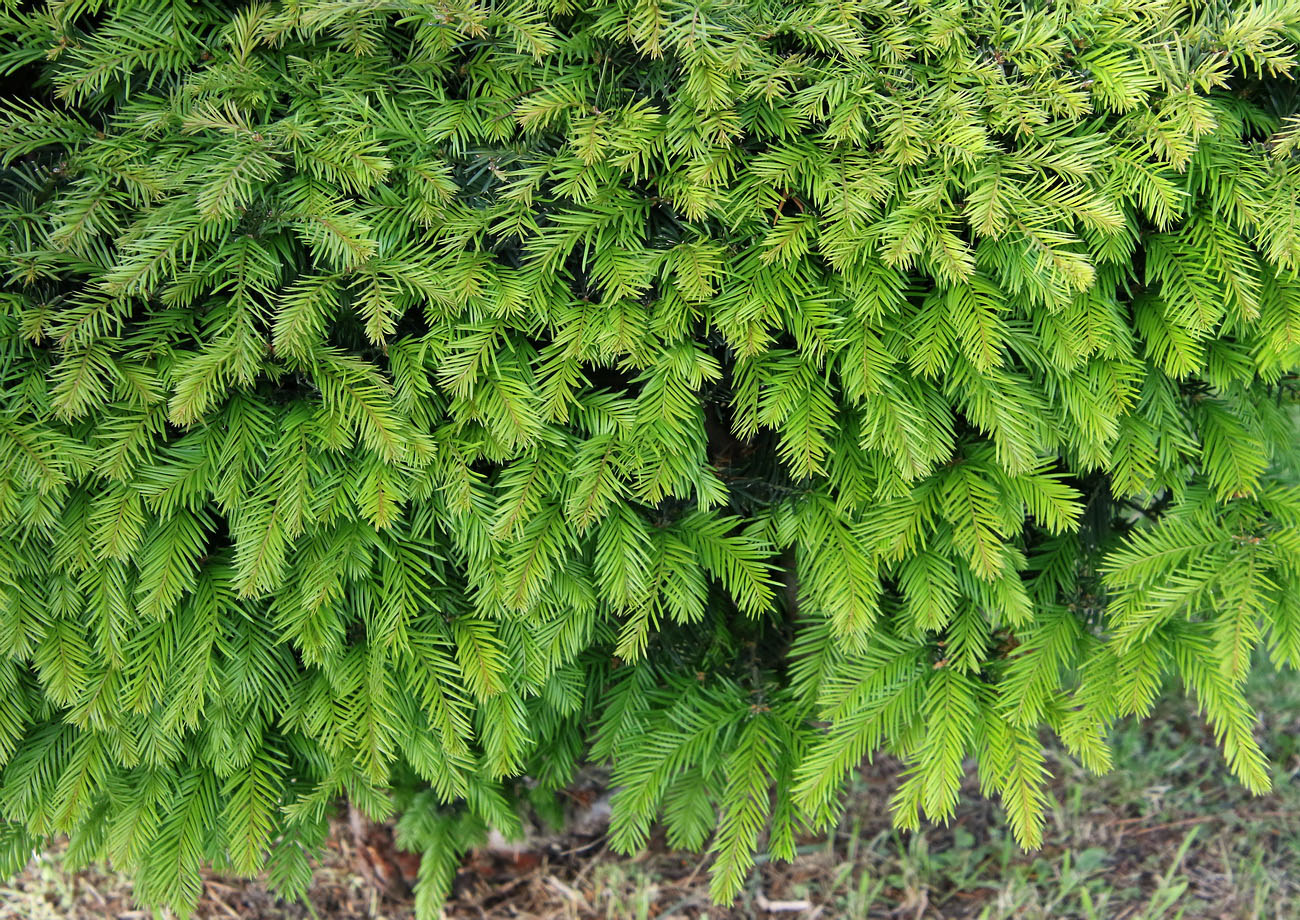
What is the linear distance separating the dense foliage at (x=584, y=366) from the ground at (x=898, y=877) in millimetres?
673

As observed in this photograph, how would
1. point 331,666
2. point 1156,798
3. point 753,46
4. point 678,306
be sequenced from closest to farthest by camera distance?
point 753,46 → point 678,306 → point 331,666 → point 1156,798

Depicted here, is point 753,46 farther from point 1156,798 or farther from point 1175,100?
point 1156,798

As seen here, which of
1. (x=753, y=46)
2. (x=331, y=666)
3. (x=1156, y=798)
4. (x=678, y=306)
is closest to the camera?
(x=753, y=46)

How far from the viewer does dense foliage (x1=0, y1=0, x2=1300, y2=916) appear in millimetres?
1505

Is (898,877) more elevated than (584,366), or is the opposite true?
(584,366)

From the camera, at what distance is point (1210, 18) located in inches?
63.6

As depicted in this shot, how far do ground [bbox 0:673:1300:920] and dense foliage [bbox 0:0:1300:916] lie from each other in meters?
0.67

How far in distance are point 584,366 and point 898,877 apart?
5.42 feet

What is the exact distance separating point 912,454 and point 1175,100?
0.70 meters

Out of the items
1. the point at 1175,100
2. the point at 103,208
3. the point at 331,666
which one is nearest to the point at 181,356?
the point at 103,208

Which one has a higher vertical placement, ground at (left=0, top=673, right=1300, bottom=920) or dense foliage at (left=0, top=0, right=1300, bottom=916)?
dense foliage at (left=0, top=0, right=1300, bottom=916)

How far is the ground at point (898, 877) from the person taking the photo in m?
2.40

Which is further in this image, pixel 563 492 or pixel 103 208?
pixel 563 492

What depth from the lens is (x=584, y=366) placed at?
1739 millimetres
